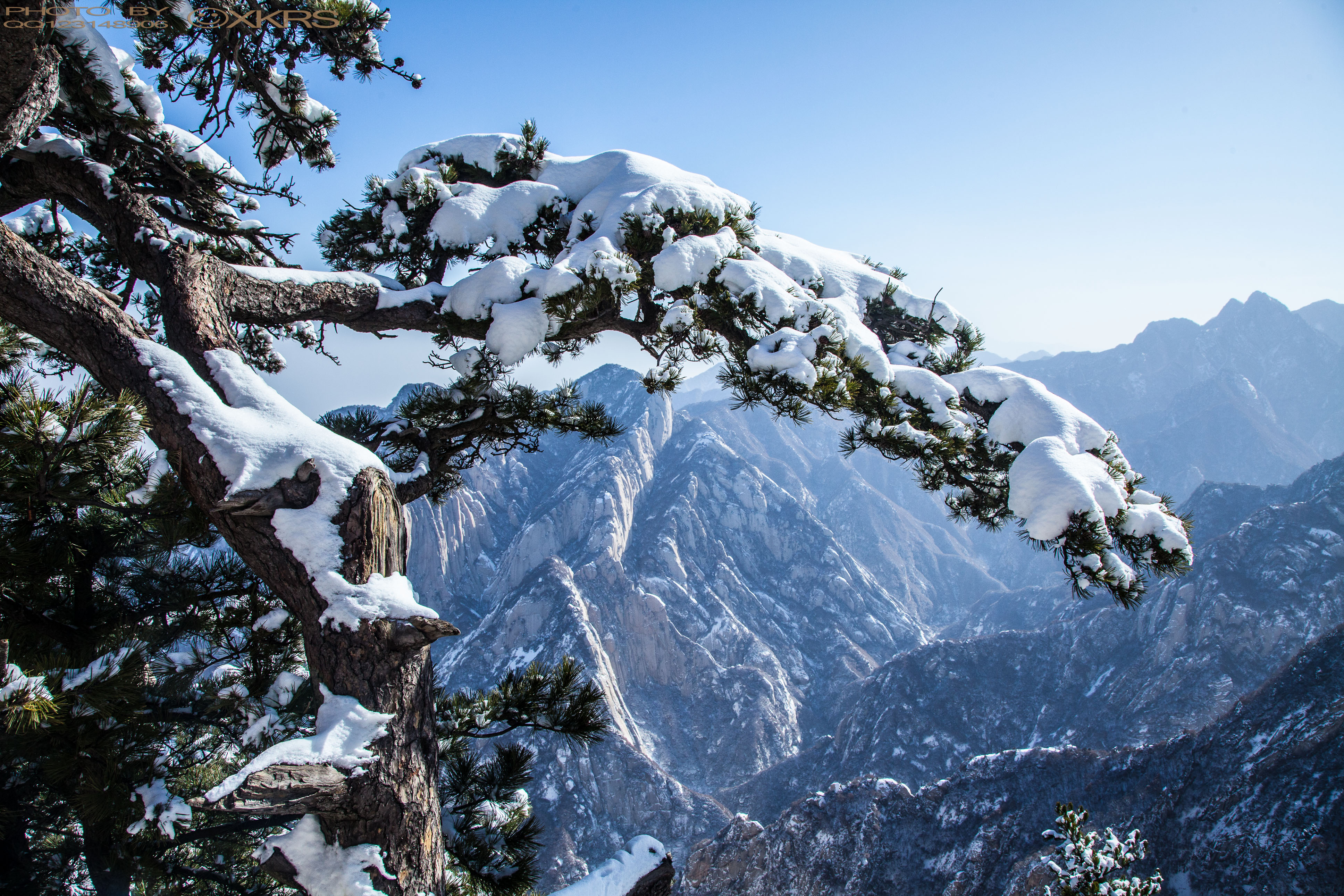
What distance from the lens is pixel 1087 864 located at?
34.6 feet

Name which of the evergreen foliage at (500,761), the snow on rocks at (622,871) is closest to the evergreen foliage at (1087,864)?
the evergreen foliage at (500,761)

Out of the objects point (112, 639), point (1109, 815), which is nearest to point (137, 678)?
point (112, 639)

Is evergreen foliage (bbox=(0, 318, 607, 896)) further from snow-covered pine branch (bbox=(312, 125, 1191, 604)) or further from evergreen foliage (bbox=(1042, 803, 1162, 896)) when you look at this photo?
evergreen foliage (bbox=(1042, 803, 1162, 896))

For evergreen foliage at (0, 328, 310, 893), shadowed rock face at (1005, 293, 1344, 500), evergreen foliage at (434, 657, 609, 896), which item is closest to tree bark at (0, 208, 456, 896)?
evergreen foliage at (0, 328, 310, 893)

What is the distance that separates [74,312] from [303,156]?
363cm

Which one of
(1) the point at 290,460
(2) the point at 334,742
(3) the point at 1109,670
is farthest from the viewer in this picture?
(3) the point at 1109,670

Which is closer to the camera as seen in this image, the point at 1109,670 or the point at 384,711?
the point at 384,711

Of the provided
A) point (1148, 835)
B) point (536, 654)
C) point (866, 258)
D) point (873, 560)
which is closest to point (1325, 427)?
point (873, 560)

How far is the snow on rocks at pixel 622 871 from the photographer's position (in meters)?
2.89

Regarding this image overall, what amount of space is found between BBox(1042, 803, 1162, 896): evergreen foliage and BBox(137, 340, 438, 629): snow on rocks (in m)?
12.0

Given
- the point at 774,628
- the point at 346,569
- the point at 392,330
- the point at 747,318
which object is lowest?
the point at 774,628

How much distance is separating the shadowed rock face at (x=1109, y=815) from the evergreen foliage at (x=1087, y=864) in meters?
19.3

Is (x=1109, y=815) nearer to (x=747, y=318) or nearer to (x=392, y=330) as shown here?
(x=747, y=318)

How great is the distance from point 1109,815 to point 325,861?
46.8m
